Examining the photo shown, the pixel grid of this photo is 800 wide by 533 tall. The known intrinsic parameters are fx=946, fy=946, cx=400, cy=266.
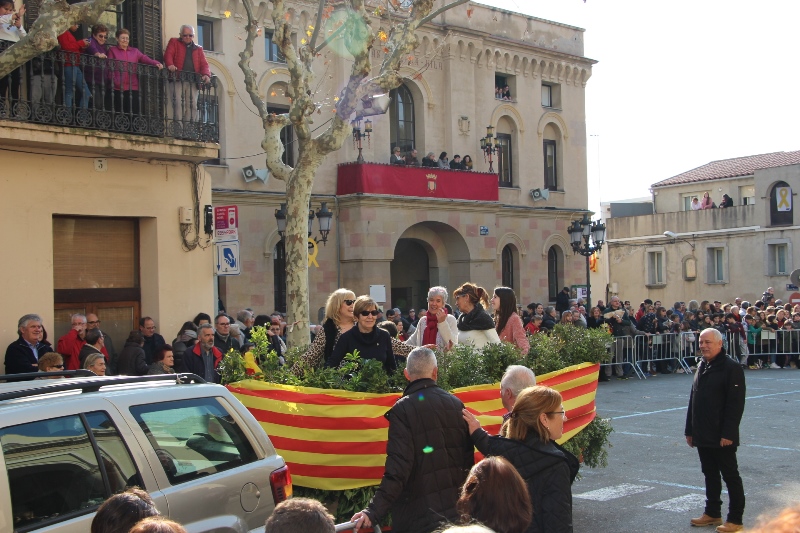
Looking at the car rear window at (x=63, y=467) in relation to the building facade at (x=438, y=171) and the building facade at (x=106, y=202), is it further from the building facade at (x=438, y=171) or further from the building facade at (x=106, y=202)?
the building facade at (x=438, y=171)

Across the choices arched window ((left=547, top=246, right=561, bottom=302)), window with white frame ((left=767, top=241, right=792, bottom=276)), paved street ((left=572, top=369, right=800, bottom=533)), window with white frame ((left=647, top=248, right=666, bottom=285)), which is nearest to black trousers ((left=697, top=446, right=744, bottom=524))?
paved street ((left=572, top=369, right=800, bottom=533))

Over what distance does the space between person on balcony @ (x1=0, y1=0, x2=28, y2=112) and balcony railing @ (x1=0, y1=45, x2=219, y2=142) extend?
3 cm

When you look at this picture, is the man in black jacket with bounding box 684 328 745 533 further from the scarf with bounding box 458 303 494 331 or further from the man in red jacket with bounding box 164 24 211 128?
the man in red jacket with bounding box 164 24 211 128

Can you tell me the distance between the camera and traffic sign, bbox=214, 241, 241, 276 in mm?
15203

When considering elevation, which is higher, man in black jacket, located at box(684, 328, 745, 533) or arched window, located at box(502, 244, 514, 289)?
arched window, located at box(502, 244, 514, 289)

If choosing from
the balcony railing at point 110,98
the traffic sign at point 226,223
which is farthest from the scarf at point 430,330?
the balcony railing at point 110,98

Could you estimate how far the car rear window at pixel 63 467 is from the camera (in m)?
4.54

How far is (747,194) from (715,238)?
18.3ft

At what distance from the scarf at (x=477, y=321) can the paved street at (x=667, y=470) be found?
206 cm

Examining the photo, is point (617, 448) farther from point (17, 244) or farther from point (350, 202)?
point (350, 202)

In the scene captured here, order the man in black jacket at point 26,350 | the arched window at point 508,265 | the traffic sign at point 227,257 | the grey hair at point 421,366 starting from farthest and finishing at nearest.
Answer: the arched window at point 508,265 < the traffic sign at point 227,257 < the man in black jacket at point 26,350 < the grey hair at point 421,366

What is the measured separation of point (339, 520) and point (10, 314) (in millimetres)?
7302

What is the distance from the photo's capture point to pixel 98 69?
13.9 metres

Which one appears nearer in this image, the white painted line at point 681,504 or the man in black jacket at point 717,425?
the man in black jacket at point 717,425
